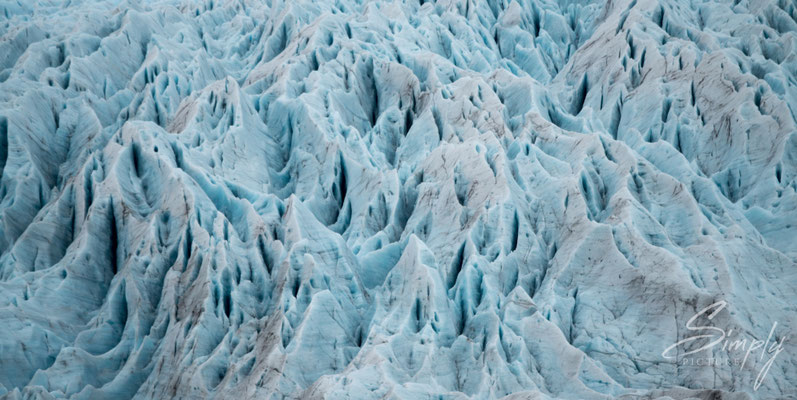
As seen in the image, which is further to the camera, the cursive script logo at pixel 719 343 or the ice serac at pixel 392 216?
the ice serac at pixel 392 216

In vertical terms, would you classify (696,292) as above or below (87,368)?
above

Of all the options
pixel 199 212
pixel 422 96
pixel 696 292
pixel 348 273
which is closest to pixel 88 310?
pixel 199 212

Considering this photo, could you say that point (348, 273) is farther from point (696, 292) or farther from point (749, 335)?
point (749, 335)

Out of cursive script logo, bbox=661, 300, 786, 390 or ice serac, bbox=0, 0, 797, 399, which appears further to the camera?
ice serac, bbox=0, 0, 797, 399
